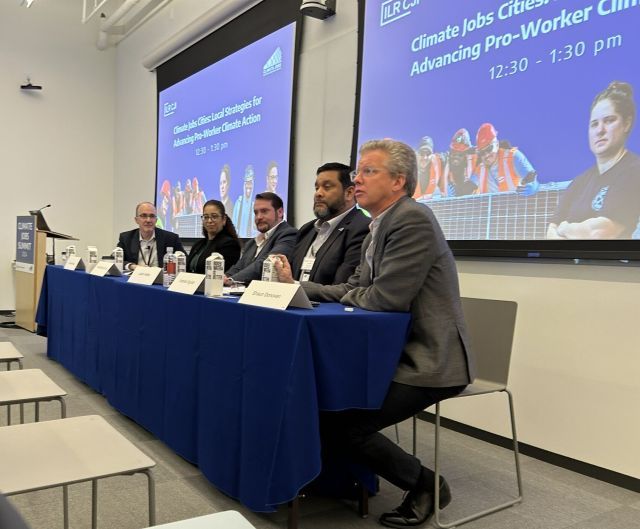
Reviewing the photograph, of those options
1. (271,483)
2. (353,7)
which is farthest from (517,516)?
(353,7)

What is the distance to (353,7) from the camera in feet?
12.8

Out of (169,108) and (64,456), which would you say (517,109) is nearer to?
(64,456)

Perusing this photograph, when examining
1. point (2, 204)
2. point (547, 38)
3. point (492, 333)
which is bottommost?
point (492, 333)

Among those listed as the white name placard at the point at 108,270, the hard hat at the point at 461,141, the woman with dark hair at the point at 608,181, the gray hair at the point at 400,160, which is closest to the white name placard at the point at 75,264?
the white name placard at the point at 108,270

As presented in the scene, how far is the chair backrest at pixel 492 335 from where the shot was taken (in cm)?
215

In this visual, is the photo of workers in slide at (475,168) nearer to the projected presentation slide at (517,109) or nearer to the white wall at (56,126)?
the projected presentation slide at (517,109)

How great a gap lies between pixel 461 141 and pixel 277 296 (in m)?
1.74

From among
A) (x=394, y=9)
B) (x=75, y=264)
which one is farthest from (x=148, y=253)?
(x=394, y=9)

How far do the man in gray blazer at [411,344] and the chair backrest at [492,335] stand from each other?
364 mm

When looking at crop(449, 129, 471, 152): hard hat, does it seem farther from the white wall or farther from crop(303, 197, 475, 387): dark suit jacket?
the white wall

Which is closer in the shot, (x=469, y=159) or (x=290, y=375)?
(x=290, y=375)

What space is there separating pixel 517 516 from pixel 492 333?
0.65 metres

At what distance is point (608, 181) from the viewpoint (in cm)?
239

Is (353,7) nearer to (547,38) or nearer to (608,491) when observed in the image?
(547,38)
